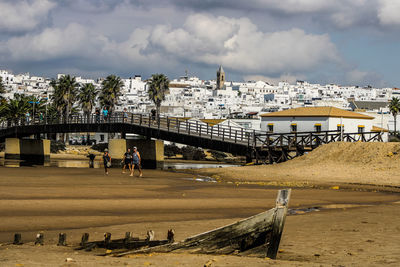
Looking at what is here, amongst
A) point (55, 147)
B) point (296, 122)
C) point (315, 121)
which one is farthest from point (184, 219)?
point (55, 147)

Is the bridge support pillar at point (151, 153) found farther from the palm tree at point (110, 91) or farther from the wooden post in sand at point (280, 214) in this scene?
the palm tree at point (110, 91)

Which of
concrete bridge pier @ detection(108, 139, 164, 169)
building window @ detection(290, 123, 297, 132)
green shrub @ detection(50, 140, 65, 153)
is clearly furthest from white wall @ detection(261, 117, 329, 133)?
green shrub @ detection(50, 140, 65, 153)

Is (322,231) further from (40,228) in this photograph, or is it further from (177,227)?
(40,228)

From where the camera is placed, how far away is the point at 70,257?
10359 mm

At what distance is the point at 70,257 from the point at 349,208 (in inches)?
466

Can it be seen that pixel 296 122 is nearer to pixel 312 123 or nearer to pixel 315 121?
pixel 312 123

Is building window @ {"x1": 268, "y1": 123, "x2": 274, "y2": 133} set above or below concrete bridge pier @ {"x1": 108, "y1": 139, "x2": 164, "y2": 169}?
above

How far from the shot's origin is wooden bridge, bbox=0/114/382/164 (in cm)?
4588

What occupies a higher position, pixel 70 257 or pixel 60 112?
pixel 60 112

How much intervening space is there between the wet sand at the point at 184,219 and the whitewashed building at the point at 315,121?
43079mm

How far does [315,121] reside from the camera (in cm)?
7012

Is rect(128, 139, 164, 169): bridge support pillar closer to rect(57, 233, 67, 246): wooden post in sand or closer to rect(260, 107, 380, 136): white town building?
rect(260, 107, 380, 136): white town building

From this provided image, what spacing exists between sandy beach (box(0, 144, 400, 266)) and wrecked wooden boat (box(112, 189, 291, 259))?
16 centimetres

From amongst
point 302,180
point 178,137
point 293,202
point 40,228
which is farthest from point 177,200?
point 178,137
